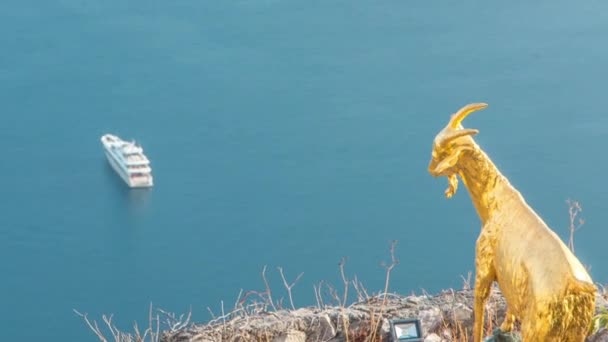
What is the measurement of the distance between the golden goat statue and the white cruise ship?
16723mm

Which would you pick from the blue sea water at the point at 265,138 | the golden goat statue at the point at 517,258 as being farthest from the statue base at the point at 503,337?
the blue sea water at the point at 265,138

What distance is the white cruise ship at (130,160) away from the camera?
20.0 metres

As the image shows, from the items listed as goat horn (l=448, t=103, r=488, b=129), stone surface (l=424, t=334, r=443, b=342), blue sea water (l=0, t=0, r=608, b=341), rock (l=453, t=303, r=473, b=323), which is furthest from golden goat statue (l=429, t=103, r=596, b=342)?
blue sea water (l=0, t=0, r=608, b=341)

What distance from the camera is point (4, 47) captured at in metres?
21.3

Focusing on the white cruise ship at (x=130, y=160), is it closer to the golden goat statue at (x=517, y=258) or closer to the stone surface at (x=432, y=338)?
the stone surface at (x=432, y=338)

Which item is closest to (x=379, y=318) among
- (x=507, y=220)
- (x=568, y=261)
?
(x=507, y=220)

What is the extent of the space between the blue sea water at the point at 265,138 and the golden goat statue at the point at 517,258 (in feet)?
40.6

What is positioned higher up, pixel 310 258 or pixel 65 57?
pixel 65 57

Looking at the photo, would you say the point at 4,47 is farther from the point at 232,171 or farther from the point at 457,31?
the point at 457,31

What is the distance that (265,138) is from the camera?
19.3 meters

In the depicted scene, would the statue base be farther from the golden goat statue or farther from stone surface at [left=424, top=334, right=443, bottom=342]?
stone surface at [left=424, top=334, right=443, bottom=342]

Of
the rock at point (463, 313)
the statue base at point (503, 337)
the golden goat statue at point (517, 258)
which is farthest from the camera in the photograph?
the rock at point (463, 313)

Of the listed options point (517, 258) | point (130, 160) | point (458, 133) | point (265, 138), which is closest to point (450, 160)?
point (458, 133)

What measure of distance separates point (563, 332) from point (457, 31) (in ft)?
55.6
